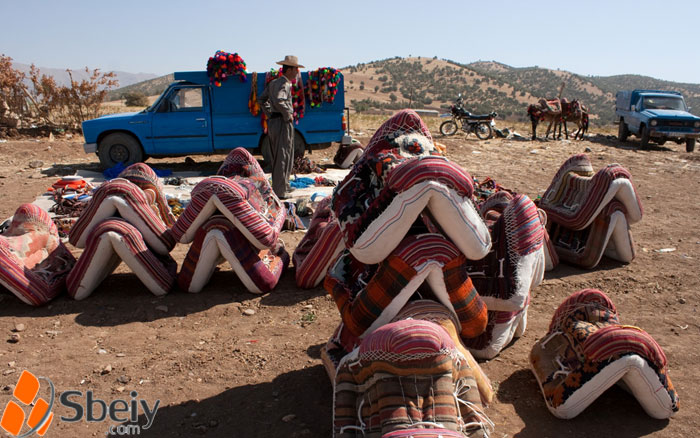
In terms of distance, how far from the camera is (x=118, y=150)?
10211mm

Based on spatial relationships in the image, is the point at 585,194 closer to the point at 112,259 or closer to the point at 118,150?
the point at 112,259

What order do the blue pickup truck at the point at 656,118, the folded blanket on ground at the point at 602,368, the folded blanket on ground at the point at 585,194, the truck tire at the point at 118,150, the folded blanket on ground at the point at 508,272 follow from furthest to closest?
the blue pickup truck at the point at 656,118
the truck tire at the point at 118,150
the folded blanket on ground at the point at 585,194
the folded blanket on ground at the point at 508,272
the folded blanket on ground at the point at 602,368

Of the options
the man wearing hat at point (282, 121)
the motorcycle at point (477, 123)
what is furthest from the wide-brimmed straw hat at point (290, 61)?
the motorcycle at point (477, 123)

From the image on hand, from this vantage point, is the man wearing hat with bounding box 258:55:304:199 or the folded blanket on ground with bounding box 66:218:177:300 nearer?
the folded blanket on ground with bounding box 66:218:177:300

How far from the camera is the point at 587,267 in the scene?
512 cm

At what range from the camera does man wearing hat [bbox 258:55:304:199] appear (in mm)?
7371

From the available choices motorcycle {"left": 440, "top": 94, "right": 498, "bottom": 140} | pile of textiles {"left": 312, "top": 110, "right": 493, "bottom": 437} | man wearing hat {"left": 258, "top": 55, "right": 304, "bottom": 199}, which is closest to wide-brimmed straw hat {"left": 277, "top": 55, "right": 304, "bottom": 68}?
man wearing hat {"left": 258, "top": 55, "right": 304, "bottom": 199}

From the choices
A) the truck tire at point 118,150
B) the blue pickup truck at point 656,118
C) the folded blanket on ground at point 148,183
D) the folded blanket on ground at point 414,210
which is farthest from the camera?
the blue pickup truck at point 656,118

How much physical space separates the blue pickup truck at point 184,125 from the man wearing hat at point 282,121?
2644mm

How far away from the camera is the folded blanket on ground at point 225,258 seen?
4.07m

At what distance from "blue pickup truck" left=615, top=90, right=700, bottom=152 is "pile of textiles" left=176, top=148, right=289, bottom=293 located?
1405 cm

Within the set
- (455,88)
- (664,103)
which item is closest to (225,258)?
(664,103)

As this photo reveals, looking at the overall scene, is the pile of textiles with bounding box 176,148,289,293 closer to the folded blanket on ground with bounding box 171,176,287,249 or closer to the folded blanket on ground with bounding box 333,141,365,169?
the folded blanket on ground with bounding box 171,176,287,249

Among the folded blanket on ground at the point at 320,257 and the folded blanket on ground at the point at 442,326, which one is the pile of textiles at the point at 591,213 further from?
the folded blanket on ground at the point at 442,326
